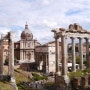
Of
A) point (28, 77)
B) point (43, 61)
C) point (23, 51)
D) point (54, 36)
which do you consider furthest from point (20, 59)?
point (54, 36)

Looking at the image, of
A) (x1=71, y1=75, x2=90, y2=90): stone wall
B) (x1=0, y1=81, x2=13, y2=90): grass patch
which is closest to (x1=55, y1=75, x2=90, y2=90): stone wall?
(x1=71, y1=75, x2=90, y2=90): stone wall

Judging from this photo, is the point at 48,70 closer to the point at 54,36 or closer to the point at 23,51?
the point at 23,51

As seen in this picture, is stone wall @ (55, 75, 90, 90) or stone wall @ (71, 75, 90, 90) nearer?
stone wall @ (71, 75, 90, 90)

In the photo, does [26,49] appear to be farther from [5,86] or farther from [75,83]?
[5,86]

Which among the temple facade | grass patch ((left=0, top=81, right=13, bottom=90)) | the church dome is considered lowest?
grass patch ((left=0, top=81, right=13, bottom=90))

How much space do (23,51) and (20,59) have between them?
2819 mm

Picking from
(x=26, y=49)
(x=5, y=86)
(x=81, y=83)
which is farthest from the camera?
(x=26, y=49)

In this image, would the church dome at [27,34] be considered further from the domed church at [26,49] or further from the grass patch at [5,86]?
the grass patch at [5,86]

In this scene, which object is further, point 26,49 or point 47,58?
point 26,49

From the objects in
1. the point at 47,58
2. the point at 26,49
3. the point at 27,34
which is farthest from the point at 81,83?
the point at 27,34

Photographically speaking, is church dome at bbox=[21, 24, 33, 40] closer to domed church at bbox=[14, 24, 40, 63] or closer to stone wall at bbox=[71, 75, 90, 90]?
domed church at bbox=[14, 24, 40, 63]

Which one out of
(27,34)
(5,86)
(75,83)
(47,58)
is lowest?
(5,86)

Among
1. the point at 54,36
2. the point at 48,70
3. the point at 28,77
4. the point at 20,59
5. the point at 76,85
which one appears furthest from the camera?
the point at 20,59

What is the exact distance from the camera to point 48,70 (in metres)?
73.1
